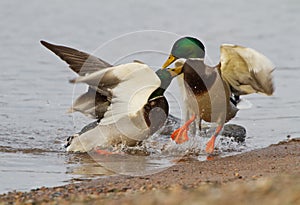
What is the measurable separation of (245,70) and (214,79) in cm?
41

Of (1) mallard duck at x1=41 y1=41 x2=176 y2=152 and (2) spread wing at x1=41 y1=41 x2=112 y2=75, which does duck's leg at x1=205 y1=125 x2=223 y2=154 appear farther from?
(2) spread wing at x1=41 y1=41 x2=112 y2=75

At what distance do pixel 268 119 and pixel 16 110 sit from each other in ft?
13.4

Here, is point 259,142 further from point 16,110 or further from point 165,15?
point 165,15

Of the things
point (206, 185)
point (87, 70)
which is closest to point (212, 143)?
point (87, 70)

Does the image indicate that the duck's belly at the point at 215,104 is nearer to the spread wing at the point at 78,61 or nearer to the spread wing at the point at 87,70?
the spread wing at the point at 87,70

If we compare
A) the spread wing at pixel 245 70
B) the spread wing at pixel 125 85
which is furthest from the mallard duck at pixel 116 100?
the spread wing at pixel 245 70

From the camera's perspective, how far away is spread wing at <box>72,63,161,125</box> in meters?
6.93

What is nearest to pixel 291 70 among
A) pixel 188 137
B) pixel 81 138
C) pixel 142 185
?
pixel 188 137

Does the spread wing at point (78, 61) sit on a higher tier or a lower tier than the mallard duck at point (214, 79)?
higher

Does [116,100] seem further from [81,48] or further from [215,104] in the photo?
[81,48]

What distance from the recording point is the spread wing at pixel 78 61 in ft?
23.7

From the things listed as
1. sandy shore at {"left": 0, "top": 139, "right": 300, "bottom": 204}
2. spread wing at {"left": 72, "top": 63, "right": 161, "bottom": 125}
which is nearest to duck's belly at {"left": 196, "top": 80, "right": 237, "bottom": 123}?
sandy shore at {"left": 0, "top": 139, "right": 300, "bottom": 204}

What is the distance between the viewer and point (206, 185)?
214 inches

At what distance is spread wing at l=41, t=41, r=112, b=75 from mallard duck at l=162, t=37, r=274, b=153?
1004 millimetres
